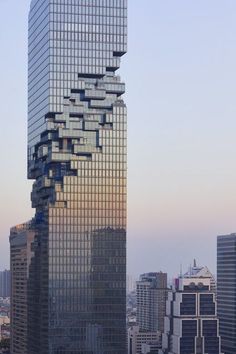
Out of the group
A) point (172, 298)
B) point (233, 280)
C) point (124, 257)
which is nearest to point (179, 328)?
point (172, 298)

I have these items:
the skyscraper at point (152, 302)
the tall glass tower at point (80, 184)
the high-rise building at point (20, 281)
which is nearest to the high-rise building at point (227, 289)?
the skyscraper at point (152, 302)

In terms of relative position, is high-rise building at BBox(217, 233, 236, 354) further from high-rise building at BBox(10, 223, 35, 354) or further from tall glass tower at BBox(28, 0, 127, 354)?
tall glass tower at BBox(28, 0, 127, 354)

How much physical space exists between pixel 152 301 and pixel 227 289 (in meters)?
18.3

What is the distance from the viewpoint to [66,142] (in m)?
40.8

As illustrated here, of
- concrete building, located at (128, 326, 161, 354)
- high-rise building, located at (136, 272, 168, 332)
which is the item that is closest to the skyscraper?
high-rise building, located at (136, 272, 168, 332)

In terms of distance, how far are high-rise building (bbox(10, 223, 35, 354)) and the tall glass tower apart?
1.75 metres

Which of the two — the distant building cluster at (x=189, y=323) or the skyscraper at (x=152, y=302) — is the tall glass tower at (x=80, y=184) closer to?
the distant building cluster at (x=189, y=323)

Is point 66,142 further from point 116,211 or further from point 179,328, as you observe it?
point 179,328

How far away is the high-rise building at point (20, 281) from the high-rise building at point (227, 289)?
2843 cm

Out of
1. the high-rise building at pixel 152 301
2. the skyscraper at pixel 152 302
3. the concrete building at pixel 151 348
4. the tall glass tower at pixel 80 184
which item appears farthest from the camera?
the high-rise building at pixel 152 301

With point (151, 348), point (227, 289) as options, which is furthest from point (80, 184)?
point (227, 289)

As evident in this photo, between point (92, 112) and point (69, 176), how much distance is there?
131 inches

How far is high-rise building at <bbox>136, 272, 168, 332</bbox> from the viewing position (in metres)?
90.2

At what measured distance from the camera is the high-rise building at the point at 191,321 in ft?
220
